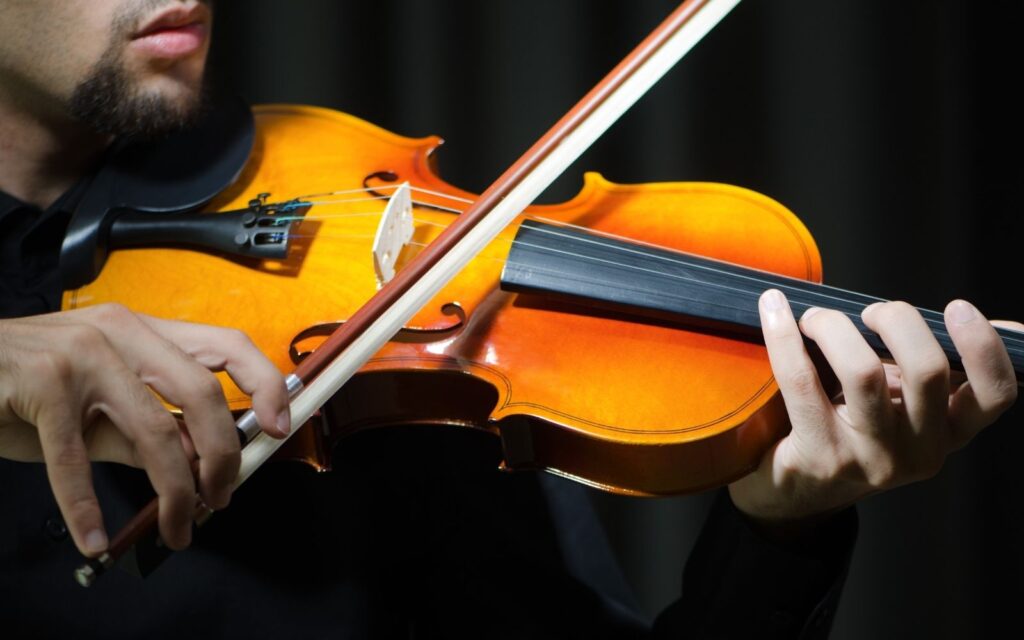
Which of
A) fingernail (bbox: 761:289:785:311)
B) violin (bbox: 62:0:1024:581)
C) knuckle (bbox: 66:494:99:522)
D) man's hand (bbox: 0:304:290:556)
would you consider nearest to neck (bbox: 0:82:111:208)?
violin (bbox: 62:0:1024:581)

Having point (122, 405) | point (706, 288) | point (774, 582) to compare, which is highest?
point (706, 288)

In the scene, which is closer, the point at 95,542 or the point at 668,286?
the point at 95,542

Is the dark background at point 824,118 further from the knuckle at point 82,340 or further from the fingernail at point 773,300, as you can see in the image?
the knuckle at point 82,340

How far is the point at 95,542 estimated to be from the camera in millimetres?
522

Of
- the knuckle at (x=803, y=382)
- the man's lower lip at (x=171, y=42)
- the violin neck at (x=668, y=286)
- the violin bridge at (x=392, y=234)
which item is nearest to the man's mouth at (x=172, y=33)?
the man's lower lip at (x=171, y=42)

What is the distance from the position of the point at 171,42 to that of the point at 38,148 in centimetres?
17

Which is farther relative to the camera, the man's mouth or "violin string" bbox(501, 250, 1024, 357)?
the man's mouth

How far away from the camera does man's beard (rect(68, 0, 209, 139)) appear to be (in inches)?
32.6

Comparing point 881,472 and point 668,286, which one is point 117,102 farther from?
point 881,472

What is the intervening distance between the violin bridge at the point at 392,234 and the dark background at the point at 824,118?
26.6 inches

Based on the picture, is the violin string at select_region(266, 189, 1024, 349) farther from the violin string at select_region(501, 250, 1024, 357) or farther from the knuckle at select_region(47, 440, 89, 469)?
the knuckle at select_region(47, 440, 89, 469)

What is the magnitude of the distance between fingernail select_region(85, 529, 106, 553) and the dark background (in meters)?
0.99

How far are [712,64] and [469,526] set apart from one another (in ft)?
2.69

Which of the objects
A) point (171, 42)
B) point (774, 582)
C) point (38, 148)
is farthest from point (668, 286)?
point (38, 148)
